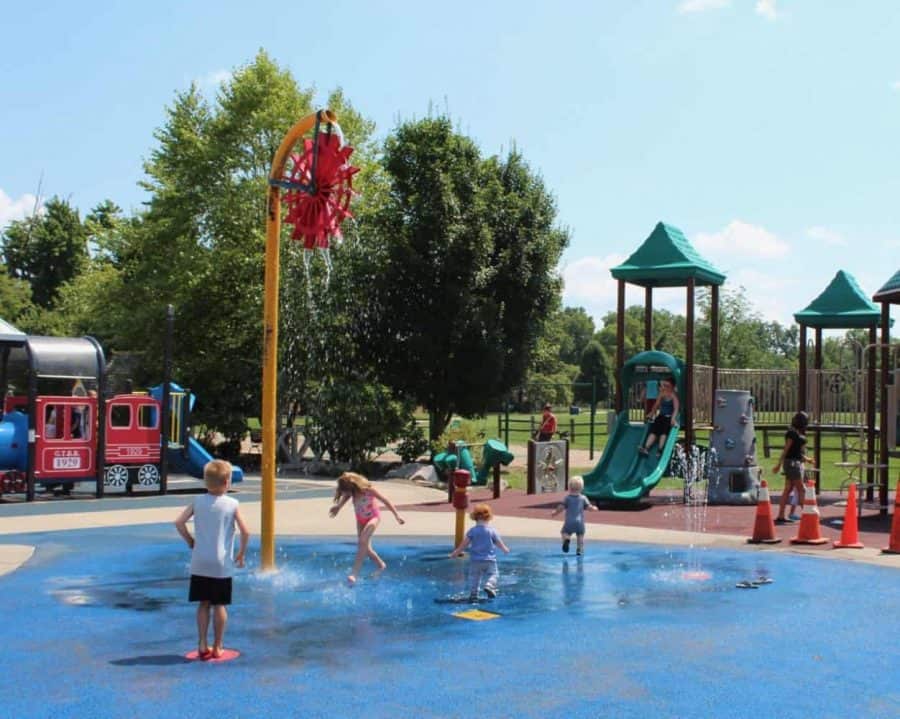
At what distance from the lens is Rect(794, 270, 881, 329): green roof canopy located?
2725 centimetres

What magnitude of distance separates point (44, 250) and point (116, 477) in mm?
55948

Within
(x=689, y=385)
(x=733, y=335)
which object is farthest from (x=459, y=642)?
(x=733, y=335)

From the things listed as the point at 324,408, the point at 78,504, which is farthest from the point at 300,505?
the point at 324,408

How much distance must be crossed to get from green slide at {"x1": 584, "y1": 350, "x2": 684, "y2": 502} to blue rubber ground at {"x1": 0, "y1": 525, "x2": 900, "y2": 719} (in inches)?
284

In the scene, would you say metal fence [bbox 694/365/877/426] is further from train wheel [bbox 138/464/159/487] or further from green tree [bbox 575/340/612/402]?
green tree [bbox 575/340/612/402]

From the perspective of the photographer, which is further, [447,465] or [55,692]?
[447,465]

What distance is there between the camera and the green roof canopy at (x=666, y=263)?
2284cm

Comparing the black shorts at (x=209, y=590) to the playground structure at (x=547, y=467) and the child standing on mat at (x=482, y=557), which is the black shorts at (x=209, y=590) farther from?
the playground structure at (x=547, y=467)

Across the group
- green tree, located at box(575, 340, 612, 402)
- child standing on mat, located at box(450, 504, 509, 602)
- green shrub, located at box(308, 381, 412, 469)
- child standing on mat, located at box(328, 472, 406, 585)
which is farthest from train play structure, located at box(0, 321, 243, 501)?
green tree, located at box(575, 340, 612, 402)

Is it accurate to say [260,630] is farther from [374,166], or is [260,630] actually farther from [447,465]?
[374,166]

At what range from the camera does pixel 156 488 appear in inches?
869

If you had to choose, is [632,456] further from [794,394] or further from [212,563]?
[212,563]

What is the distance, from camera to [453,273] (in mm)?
30172

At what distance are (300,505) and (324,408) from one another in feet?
25.9
